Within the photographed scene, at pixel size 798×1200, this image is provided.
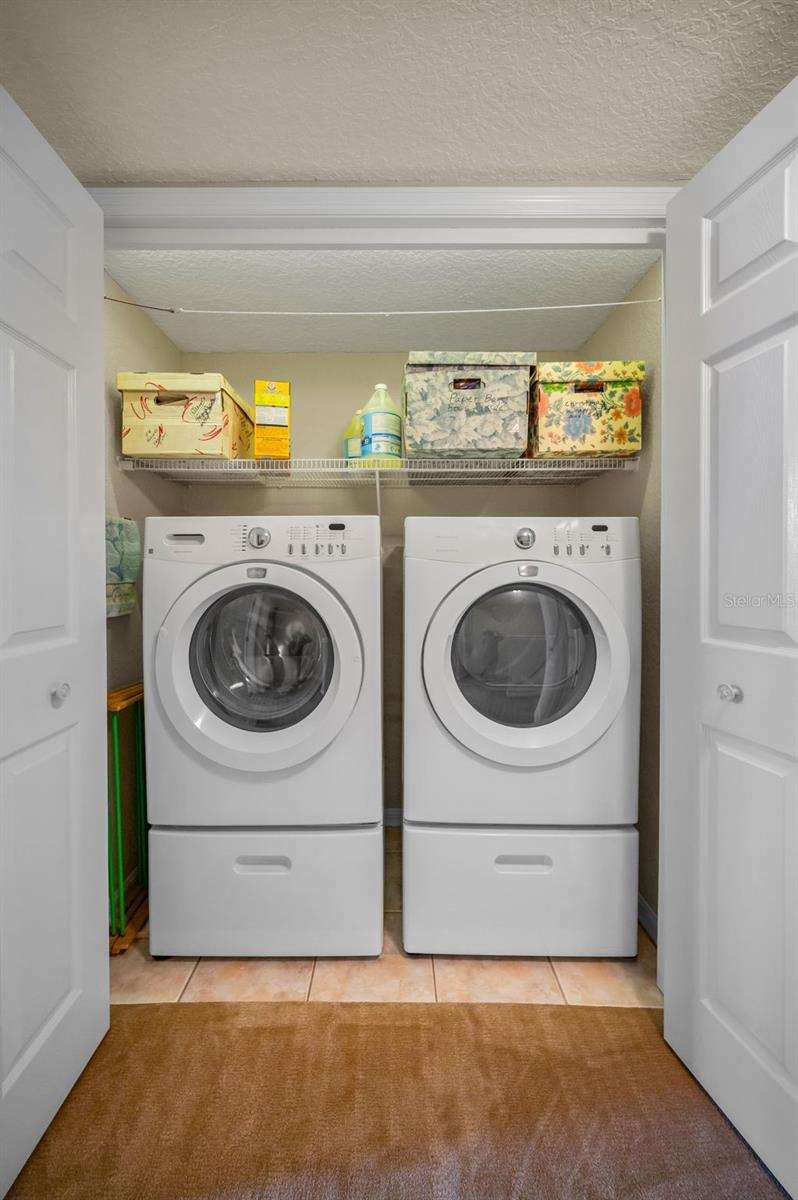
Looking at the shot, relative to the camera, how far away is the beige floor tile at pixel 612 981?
5.16ft

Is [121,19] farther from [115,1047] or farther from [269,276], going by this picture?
[115,1047]

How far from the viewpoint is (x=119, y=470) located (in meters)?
2.01

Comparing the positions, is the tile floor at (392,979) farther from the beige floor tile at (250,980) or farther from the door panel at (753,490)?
the door panel at (753,490)

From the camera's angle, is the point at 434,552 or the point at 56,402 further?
the point at 434,552

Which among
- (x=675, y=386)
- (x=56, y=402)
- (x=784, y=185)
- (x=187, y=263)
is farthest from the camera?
(x=187, y=263)

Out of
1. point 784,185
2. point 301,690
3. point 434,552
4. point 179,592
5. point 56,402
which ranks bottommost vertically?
point 301,690

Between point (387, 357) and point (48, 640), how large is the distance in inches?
79.8

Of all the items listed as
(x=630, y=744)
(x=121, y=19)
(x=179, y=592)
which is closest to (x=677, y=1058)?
(x=630, y=744)

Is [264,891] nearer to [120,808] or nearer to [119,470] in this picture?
[120,808]

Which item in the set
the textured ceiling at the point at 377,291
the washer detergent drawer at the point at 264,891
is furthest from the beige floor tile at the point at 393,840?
the textured ceiling at the point at 377,291

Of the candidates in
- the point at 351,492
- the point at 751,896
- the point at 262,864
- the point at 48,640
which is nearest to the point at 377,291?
the point at 351,492

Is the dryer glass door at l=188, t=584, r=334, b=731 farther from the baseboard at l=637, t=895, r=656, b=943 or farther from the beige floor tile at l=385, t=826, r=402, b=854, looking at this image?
the baseboard at l=637, t=895, r=656, b=943

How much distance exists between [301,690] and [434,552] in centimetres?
58

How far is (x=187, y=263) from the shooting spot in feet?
6.15
